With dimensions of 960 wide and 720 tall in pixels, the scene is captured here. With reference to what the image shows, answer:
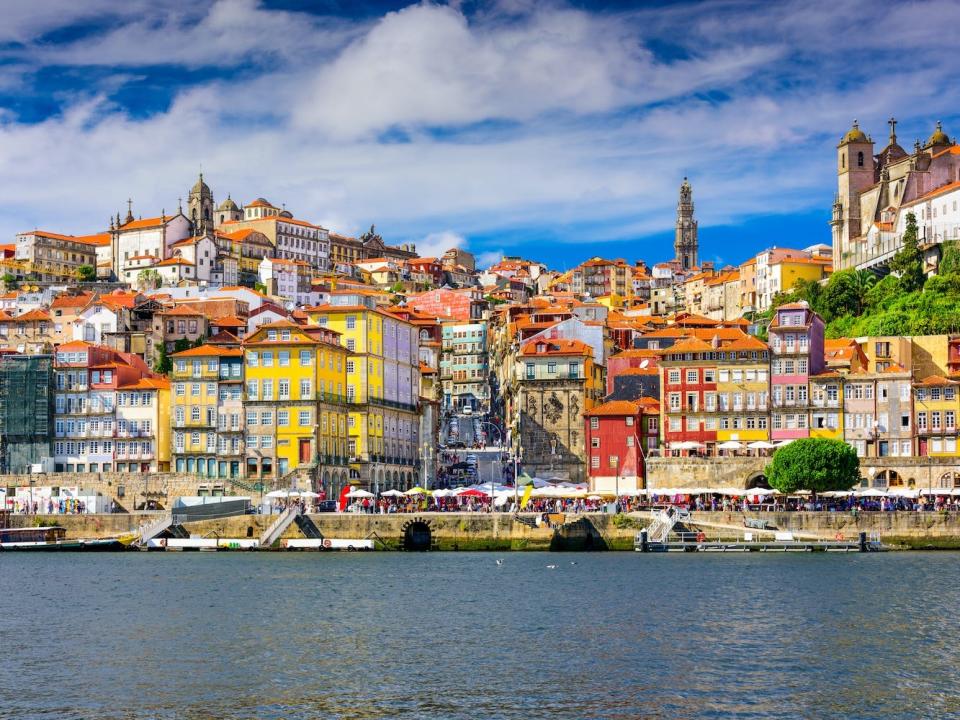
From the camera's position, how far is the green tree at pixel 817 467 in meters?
74.2

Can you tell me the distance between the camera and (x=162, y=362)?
110500 millimetres

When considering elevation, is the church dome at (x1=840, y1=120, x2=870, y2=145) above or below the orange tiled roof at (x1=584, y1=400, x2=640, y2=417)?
above

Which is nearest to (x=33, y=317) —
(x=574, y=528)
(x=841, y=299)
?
(x=841, y=299)

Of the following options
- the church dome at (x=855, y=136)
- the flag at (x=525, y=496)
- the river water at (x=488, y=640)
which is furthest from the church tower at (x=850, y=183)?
the river water at (x=488, y=640)

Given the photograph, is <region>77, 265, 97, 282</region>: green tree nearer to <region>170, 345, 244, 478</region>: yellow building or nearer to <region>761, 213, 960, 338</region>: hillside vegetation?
<region>761, 213, 960, 338</region>: hillside vegetation

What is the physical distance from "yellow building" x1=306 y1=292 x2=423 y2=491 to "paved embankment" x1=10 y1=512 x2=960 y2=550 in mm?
14132

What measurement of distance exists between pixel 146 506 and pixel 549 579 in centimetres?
3435

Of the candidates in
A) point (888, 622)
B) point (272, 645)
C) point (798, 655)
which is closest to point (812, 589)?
point (888, 622)

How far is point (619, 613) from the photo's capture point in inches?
1806

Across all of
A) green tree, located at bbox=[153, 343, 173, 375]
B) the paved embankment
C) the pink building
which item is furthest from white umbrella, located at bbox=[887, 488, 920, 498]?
green tree, located at bbox=[153, 343, 173, 375]

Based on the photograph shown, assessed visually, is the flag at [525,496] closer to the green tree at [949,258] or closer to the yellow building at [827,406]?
the yellow building at [827,406]

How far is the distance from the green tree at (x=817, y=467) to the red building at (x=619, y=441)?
14.2 metres

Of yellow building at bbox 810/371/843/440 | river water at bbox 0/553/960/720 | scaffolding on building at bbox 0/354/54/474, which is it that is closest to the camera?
river water at bbox 0/553/960/720

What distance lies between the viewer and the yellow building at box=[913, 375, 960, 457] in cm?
8331
